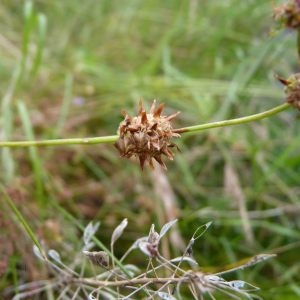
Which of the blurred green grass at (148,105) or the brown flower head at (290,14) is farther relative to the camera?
the blurred green grass at (148,105)

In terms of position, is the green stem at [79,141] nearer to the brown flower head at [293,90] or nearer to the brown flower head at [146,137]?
the brown flower head at [146,137]

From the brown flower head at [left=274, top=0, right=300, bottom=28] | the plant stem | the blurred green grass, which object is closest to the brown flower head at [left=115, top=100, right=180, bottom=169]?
the plant stem

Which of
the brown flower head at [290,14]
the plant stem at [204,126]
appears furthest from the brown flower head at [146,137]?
the brown flower head at [290,14]

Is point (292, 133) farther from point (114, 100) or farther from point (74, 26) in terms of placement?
point (74, 26)

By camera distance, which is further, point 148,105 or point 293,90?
point 148,105

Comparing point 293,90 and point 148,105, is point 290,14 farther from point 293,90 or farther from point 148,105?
point 148,105

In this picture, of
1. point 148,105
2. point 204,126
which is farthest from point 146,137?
point 148,105
